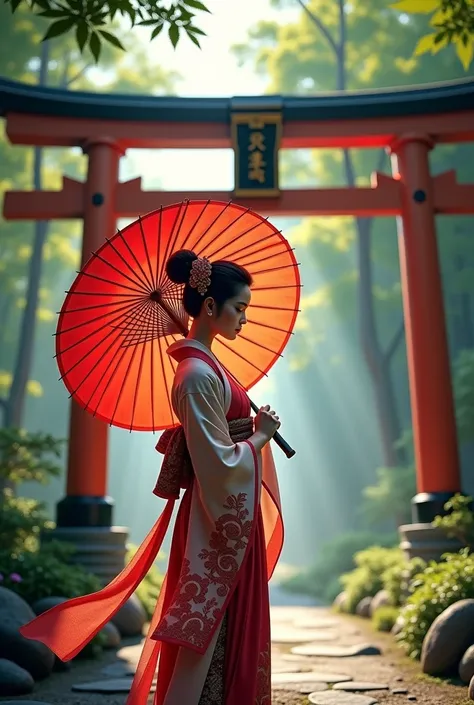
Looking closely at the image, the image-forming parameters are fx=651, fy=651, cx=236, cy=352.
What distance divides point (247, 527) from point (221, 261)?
1.02 m

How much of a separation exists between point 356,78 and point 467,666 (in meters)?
13.9

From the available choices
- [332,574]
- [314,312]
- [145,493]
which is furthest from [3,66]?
[145,493]

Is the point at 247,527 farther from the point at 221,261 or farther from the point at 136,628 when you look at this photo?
the point at 136,628

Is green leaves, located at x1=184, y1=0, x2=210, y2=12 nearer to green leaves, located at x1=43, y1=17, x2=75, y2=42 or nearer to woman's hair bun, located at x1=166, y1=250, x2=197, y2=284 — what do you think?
green leaves, located at x1=43, y1=17, x2=75, y2=42

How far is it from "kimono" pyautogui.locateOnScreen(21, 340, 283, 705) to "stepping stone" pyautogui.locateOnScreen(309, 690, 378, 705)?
1434mm

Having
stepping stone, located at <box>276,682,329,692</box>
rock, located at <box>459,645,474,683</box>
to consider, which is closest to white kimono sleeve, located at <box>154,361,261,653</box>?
stepping stone, located at <box>276,682,329,692</box>

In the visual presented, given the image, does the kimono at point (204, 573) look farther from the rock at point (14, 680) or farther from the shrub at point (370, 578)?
the shrub at point (370, 578)

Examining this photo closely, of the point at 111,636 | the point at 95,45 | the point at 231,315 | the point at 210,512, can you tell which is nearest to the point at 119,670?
the point at 111,636

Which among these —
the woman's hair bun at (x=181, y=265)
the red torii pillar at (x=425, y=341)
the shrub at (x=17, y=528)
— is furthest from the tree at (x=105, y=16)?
the shrub at (x=17, y=528)

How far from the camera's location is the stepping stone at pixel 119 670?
4456 mm

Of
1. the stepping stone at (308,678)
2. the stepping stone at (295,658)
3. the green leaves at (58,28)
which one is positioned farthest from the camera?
the stepping stone at (295,658)

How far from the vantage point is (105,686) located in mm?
4047

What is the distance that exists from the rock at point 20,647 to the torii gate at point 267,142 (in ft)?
7.58

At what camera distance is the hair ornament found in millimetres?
2473
